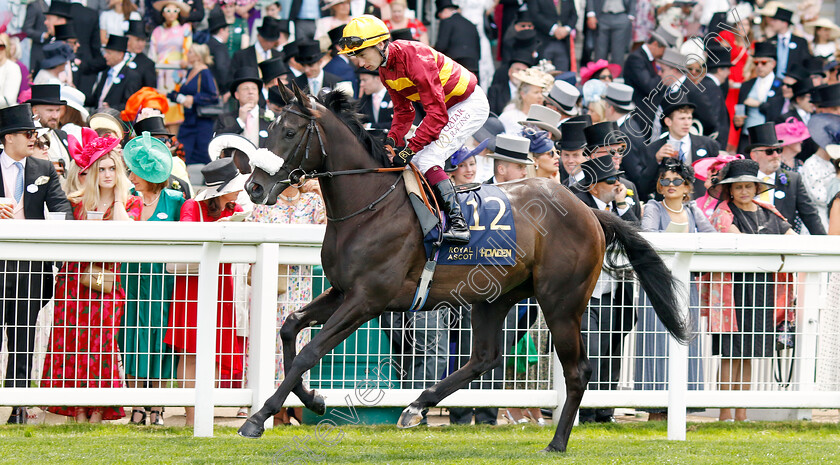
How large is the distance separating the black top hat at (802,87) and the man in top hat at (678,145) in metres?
2.87

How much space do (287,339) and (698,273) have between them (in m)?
2.63

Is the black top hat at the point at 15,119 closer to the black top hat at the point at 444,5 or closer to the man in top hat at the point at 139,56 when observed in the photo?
the man in top hat at the point at 139,56

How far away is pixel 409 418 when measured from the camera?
18.6 feet

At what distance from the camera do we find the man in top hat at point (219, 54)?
11.6 m

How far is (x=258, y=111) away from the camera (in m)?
9.83

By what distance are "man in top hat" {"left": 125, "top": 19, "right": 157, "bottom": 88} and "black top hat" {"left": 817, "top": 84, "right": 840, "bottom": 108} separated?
6.70 metres

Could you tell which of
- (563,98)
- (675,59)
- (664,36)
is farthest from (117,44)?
(664,36)

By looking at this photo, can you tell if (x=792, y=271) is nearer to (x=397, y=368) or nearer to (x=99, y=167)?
(x=397, y=368)

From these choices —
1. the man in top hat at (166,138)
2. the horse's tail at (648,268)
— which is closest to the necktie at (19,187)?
the man in top hat at (166,138)

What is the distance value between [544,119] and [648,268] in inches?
123

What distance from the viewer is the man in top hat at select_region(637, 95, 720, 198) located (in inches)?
342

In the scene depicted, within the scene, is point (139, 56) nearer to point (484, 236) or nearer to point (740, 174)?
point (740, 174)

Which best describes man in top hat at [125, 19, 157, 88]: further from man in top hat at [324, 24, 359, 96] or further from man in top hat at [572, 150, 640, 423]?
man in top hat at [572, 150, 640, 423]

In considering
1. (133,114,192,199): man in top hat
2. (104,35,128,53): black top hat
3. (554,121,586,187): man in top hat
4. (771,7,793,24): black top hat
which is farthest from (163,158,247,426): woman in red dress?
(771,7,793,24): black top hat
